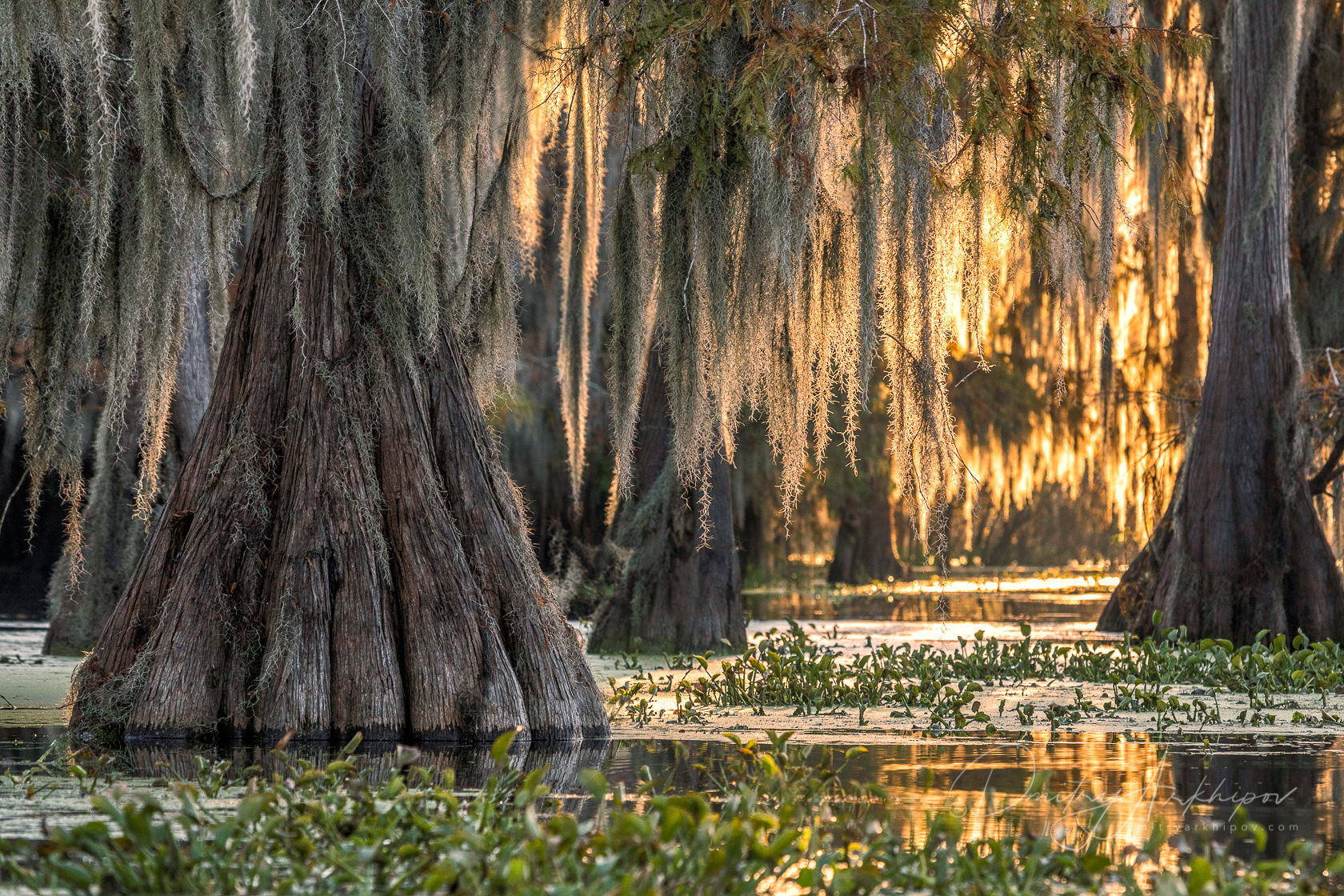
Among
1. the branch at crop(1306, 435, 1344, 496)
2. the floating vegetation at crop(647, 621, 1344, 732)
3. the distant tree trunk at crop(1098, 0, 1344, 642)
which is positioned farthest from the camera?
the branch at crop(1306, 435, 1344, 496)

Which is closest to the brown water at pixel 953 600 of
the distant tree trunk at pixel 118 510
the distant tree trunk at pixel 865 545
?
the distant tree trunk at pixel 865 545

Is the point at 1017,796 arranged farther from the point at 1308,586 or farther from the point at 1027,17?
the point at 1308,586

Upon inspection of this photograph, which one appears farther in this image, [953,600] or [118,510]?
[953,600]

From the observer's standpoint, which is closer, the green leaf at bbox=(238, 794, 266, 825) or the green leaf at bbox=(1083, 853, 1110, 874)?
the green leaf at bbox=(1083, 853, 1110, 874)

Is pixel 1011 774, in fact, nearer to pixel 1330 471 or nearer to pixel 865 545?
pixel 1330 471

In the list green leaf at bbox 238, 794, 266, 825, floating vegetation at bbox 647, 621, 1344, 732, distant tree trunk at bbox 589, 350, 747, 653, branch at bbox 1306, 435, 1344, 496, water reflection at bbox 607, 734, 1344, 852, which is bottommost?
water reflection at bbox 607, 734, 1344, 852

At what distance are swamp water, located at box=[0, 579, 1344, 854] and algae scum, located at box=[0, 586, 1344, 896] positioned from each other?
18 millimetres

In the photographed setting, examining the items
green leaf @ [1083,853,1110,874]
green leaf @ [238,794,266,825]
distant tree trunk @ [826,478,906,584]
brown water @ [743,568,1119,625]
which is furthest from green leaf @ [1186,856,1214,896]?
distant tree trunk @ [826,478,906,584]

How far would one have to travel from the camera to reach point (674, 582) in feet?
35.1

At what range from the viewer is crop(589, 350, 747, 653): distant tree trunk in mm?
10633

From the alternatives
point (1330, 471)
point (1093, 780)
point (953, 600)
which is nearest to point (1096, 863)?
point (1093, 780)

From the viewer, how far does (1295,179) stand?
13039 mm

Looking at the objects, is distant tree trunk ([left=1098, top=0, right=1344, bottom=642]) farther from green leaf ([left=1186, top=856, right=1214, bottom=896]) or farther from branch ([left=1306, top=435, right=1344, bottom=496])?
green leaf ([left=1186, top=856, right=1214, bottom=896])

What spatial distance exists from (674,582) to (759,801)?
20.6 feet
